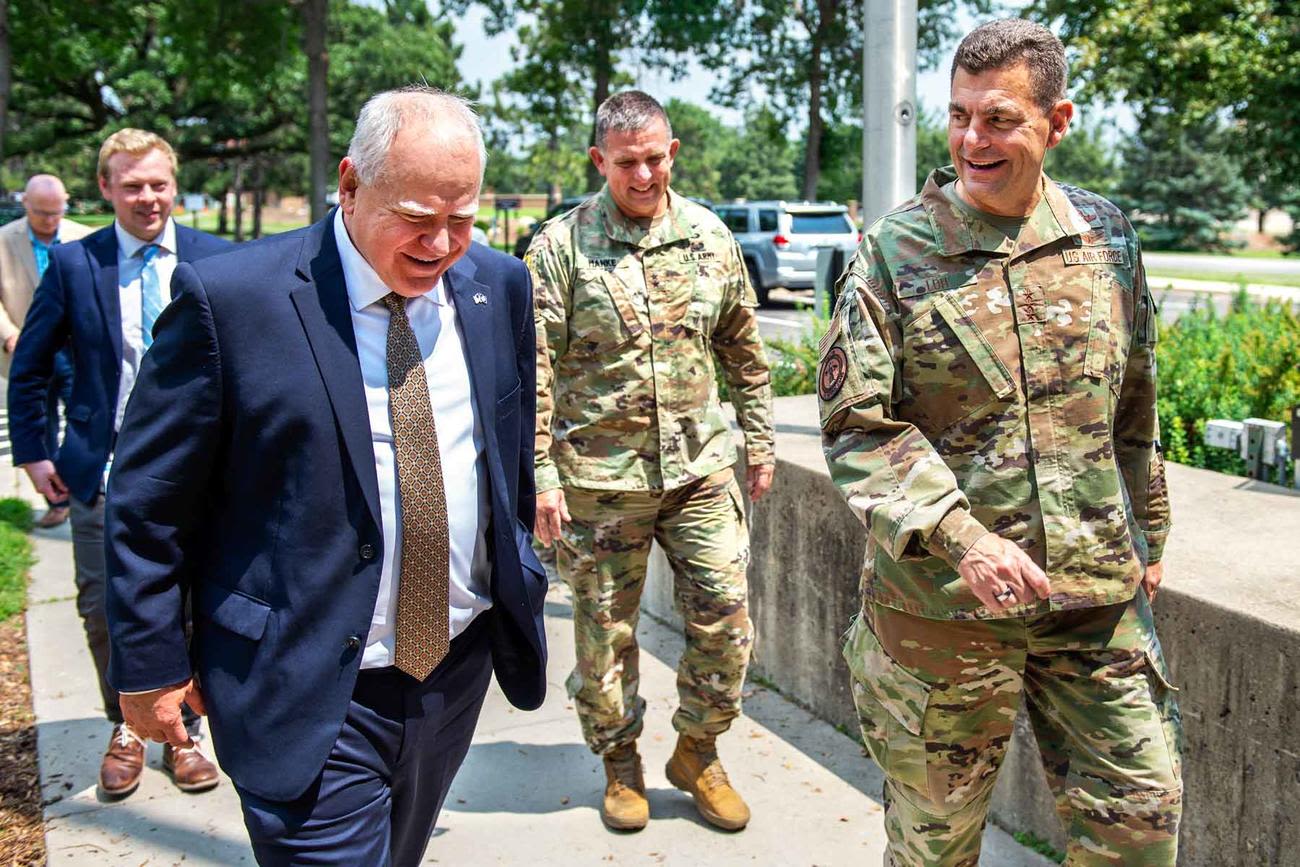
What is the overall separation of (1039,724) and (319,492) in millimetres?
1544

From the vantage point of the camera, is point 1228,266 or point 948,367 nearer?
point 948,367

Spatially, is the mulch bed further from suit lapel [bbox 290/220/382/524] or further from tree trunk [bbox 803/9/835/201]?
tree trunk [bbox 803/9/835/201]

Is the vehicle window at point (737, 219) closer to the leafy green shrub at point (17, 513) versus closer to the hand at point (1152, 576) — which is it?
the leafy green shrub at point (17, 513)

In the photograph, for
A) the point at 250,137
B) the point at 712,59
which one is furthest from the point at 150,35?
the point at 712,59

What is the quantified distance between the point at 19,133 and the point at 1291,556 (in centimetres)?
4186

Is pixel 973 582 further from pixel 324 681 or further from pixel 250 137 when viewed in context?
pixel 250 137

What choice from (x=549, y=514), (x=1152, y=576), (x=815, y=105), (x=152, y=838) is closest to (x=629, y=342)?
(x=549, y=514)

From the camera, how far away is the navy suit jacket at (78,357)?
4191 mm

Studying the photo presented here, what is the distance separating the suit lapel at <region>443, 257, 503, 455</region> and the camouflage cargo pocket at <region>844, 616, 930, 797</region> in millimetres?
918

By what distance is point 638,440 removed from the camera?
396 centimetres

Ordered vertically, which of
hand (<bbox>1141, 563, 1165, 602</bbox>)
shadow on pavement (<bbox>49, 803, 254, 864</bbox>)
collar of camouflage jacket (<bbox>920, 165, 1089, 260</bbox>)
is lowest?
shadow on pavement (<bbox>49, 803, 254, 864</bbox>)

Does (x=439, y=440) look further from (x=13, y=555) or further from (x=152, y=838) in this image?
(x=13, y=555)

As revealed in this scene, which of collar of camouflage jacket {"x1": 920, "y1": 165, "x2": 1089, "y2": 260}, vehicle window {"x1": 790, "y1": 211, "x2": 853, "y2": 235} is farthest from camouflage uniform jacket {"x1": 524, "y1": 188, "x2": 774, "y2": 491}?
vehicle window {"x1": 790, "y1": 211, "x2": 853, "y2": 235}

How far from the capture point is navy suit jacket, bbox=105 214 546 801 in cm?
221
